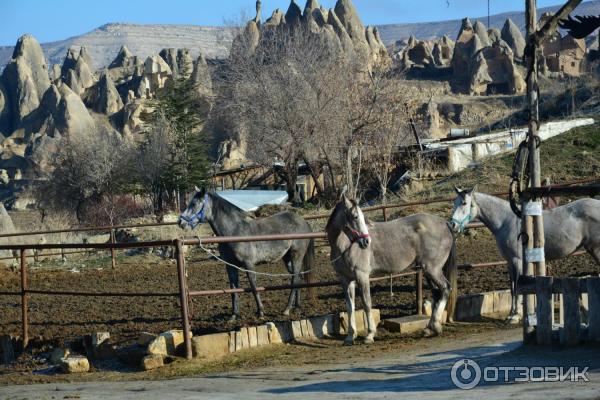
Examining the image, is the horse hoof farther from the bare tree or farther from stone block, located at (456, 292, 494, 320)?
the bare tree

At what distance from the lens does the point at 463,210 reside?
38.1ft

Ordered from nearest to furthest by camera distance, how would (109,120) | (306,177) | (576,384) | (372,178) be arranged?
(576,384) → (372,178) → (306,177) → (109,120)

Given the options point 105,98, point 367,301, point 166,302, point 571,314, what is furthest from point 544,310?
point 105,98

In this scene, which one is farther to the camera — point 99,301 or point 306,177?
point 306,177

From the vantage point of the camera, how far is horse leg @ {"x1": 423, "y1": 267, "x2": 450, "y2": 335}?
10469 millimetres

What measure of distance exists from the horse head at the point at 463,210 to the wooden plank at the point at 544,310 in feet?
10.1

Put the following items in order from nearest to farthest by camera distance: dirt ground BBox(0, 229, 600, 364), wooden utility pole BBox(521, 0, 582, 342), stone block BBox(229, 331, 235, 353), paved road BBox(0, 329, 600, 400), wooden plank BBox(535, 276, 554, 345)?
1. paved road BBox(0, 329, 600, 400)
2. wooden plank BBox(535, 276, 554, 345)
3. wooden utility pole BBox(521, 0, 582, 342)
4. stone block BBox(229, 331, 235, 353)
5. dirt ground BBox(0, 229, 600, 364)

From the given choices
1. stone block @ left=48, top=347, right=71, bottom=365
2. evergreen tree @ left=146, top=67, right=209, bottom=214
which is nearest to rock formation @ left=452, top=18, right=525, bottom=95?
evergreen tree @ left=146, top=67, right=209, bottom=214

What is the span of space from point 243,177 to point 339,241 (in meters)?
42.3

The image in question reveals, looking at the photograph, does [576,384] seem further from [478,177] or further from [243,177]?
[243,177]

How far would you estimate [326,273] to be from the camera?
1727 cm

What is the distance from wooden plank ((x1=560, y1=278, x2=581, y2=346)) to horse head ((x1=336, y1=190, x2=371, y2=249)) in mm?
2762

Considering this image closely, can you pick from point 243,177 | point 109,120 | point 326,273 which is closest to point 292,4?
point 109,120

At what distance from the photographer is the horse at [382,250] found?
10.3 m
